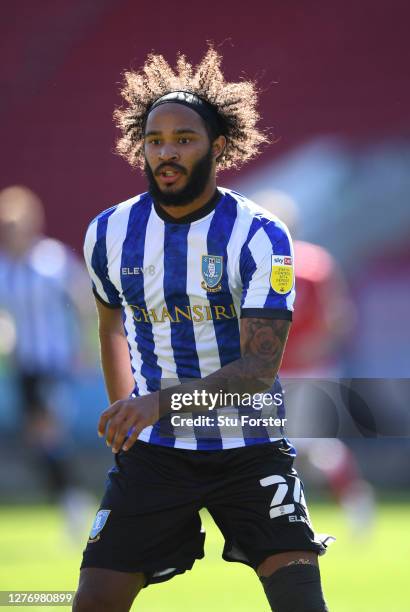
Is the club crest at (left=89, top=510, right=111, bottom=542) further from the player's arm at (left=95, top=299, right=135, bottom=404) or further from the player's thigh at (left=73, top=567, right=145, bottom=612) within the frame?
the player's arm at (left=95, top=299, right=135, bottom=404)

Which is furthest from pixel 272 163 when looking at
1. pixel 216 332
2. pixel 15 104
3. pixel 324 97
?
pixel 216 332

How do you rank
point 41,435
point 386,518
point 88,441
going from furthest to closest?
point 88,441 < point 386,518 < point 41,435

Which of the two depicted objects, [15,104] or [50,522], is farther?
[15,104]

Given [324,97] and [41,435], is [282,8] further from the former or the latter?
[41,435]

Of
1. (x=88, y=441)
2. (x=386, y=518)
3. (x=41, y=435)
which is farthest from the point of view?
(x=88, y=441)

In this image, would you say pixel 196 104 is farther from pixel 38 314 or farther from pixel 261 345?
pixel 38 314

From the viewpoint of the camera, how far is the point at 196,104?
4.16 meters

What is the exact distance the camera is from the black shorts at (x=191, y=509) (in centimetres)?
387

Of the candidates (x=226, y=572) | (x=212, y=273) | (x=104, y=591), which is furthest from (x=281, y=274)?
(x=226, y=572)

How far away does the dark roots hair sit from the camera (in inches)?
→ 170

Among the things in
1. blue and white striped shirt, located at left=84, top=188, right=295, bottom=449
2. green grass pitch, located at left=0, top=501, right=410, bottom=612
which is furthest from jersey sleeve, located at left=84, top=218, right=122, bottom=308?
green grass pitch, located at left=0, top=501, right=410, bottom=612

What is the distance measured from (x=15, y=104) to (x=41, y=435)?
4.34 m

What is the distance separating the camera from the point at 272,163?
11414 mm

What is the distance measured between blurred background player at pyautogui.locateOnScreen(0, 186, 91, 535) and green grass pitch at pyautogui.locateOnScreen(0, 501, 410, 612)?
0.64m
